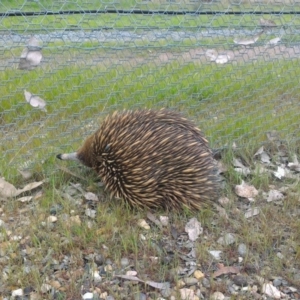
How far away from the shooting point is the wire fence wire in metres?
3.10

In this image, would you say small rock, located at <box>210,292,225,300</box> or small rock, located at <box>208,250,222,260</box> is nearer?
small rock, located at <box>210,292,225,300</box>

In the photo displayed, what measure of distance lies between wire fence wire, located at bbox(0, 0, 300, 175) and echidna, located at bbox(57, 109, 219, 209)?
48 centimetres

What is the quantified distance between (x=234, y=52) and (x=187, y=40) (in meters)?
0.47

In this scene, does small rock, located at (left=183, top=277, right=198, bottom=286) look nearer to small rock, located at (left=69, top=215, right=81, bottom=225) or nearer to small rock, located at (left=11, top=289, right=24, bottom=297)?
small rock, located at (left=69, top=215, right=81, bottom=225)

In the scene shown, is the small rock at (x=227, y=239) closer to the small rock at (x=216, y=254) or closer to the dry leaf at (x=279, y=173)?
the small rock at (x=216, y=254)

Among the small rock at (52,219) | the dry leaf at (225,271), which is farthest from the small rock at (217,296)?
the small rock at (52,219)

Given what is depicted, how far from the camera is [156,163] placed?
307 centimetres

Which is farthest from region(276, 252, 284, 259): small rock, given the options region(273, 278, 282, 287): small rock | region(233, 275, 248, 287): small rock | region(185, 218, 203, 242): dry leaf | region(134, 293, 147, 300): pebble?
region(134, 293, 147, 300): pebble

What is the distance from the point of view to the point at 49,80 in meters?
3.66

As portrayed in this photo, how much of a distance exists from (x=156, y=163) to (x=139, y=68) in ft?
2.92

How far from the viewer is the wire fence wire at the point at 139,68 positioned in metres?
3.10

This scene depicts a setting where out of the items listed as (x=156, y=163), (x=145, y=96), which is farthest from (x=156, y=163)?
(x=145, y=96)

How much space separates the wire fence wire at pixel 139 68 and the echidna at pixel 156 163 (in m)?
0.48

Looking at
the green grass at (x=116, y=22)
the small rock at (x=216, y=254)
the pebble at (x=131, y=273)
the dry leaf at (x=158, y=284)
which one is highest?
the green grass at (x=116, y=22)
